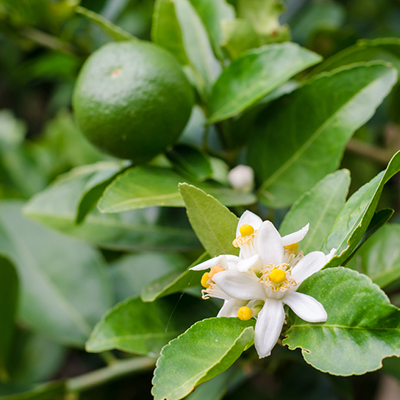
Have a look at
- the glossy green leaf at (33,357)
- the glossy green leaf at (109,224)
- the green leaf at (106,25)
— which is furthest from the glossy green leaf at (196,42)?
the glossy green leaf at (33,357)

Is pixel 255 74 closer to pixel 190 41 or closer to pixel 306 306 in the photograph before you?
pixel 190 41

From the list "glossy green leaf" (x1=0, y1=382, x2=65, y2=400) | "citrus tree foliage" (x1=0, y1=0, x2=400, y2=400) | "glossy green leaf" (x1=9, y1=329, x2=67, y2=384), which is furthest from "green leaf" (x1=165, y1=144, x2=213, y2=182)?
"glossy green leaf" (x1=9, y1=329, x2=67, y2=384)

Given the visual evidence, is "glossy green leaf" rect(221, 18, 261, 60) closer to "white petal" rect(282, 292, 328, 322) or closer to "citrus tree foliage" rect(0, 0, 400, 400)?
"citrus tree foliage" rect(0, 0, 400, 400)

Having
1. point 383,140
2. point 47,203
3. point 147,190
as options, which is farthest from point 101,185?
point 383,140

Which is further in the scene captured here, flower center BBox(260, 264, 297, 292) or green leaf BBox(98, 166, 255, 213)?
green leaf BBox(98, 166, 255, 213)

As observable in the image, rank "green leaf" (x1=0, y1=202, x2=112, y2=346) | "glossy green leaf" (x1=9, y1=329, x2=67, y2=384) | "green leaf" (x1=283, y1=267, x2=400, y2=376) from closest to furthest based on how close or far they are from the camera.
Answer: "green leaf" (x1=283, y1=267, x2=400, y2=376) < "green leaf" (x1=0, y1=202, x2=112, y2=346) < "glossy green leaf" (x1=9, y1=329, x2=67, y2=384)

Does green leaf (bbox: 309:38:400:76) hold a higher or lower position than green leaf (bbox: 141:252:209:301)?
higher

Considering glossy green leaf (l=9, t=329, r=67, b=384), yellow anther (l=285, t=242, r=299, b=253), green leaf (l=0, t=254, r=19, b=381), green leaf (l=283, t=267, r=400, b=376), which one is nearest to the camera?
green leaf (l=283, t=267, r=400, b=376)

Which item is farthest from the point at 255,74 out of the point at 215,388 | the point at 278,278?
the point at 215,388
